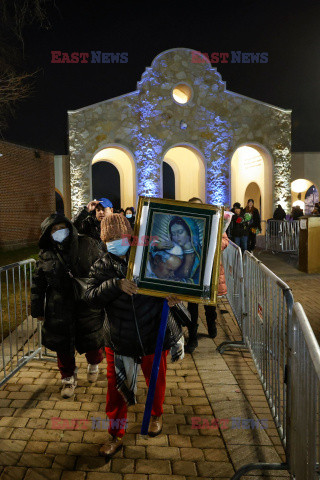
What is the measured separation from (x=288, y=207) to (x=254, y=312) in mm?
17395

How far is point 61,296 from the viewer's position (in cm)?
403

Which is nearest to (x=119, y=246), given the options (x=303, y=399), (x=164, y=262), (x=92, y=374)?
(x=164, y=262)

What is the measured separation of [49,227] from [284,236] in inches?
450

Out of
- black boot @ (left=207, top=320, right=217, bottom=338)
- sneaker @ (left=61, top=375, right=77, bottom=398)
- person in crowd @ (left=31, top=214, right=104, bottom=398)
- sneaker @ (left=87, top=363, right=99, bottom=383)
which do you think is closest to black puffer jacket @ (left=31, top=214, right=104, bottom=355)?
person in crowd @ (left=31, top=214, right=104, bottom=398)

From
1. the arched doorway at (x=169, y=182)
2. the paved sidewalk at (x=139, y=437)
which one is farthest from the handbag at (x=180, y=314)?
the arched doorway at (x=169, y=182)

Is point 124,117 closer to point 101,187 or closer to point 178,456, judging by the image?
point 101,187

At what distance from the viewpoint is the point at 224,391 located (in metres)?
4.08

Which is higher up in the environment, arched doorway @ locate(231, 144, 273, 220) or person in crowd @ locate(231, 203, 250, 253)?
arched doorway @ locate(231, 144, 273, 220)

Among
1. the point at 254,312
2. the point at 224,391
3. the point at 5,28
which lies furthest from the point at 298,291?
the point at 5,28

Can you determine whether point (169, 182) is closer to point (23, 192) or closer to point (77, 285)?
point (23, 192)

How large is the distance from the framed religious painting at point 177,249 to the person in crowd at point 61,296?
1.31 metres

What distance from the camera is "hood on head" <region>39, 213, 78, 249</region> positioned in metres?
3.92

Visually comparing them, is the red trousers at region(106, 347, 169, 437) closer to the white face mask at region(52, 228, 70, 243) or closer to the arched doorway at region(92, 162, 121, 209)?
the white face mask at region(52, 228, 70, 243)

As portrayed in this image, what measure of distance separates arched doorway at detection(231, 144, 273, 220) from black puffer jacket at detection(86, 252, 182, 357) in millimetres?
18749
